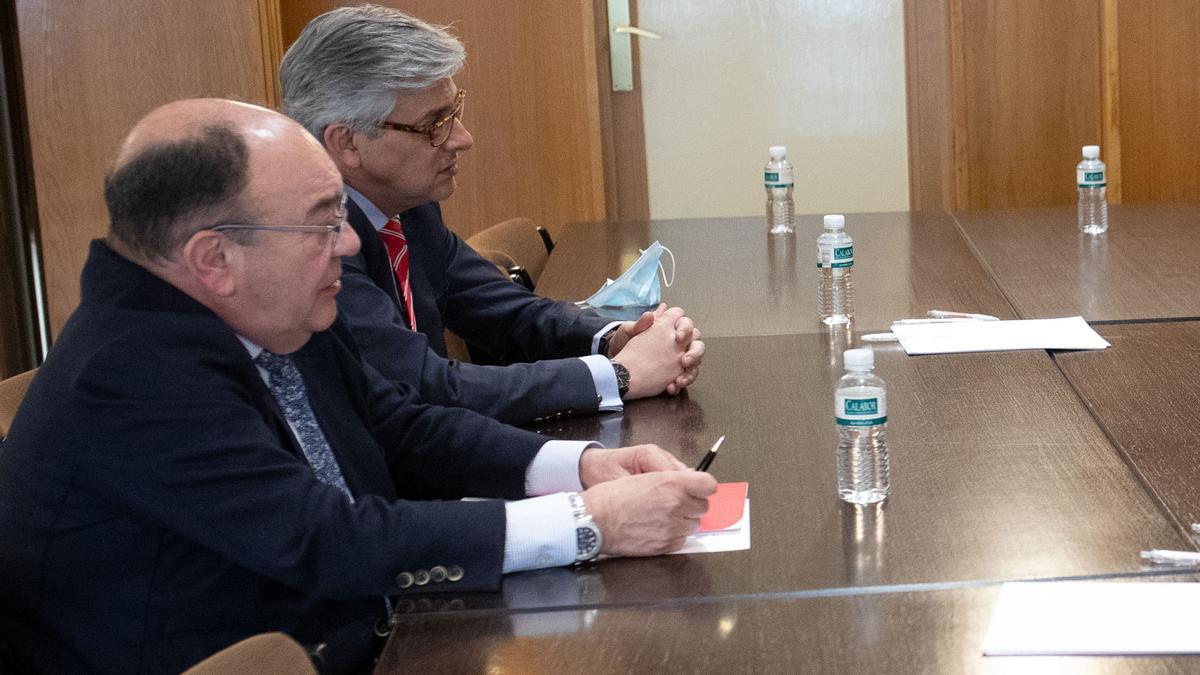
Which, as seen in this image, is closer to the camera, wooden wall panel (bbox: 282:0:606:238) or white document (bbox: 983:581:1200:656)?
white document (bbox: 983:581:1200:656)

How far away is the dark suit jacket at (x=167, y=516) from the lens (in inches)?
59.2

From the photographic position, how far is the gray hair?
2.41 m

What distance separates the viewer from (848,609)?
1411mm

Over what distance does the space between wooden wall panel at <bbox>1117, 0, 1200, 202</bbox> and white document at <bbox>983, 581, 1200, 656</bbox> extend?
432 cm

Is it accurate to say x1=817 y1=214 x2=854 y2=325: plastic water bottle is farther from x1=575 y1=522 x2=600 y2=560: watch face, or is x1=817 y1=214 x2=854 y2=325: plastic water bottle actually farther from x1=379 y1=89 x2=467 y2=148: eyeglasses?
x1=575 y1=522 x2=600 y2=560: watch face

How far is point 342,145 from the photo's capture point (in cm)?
250

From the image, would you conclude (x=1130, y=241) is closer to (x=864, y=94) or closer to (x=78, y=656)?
(x=864, y=94)

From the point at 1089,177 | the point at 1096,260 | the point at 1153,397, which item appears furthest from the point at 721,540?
the point at 1089,177

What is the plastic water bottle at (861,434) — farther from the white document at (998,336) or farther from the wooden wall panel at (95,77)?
the wooden wall panel at (95,77)

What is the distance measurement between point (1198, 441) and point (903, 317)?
0.91 metres

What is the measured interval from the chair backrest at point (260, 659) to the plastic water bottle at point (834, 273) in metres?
1.62

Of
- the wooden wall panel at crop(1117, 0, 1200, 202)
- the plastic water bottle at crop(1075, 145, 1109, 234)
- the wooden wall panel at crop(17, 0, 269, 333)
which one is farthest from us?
the wooden wall panel at crop(1117, 0, 1200, 202)

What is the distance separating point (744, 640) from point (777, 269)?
84.9 inches

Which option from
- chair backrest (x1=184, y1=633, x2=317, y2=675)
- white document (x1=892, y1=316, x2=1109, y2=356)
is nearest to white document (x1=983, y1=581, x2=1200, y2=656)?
chair backrest (x1=184, y1=633, x2=317, y2=675)
